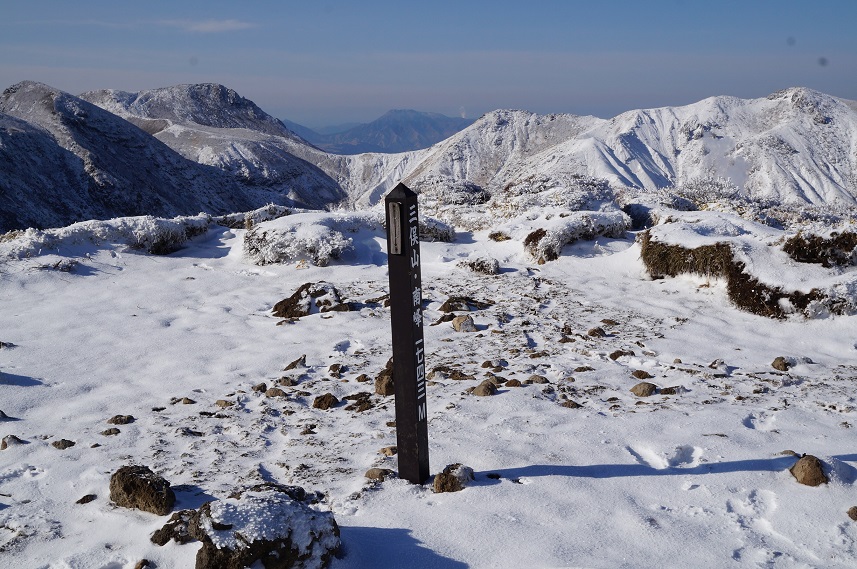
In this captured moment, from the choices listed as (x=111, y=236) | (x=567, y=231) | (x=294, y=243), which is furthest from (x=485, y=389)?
(x=111, y=236)

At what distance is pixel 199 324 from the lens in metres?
9.45

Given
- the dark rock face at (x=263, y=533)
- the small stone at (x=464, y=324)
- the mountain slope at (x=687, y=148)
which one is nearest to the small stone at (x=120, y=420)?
the dark rock face at (x=263, y=533)

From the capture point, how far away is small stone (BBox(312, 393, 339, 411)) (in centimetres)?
632

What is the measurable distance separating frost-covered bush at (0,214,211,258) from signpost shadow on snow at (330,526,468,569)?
11140 mm

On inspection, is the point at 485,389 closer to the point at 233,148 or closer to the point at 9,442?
the point at 9,442

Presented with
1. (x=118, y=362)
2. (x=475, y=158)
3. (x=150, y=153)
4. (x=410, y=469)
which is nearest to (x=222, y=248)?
→ (x=118, y=362)

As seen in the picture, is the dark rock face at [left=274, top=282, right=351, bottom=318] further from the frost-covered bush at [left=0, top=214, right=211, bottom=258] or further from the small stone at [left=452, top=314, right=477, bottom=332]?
the frost-covered bush at [left=0, top=214, right=211, bottom=258]

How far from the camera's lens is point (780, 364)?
22.8 feet

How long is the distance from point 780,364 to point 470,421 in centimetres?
376

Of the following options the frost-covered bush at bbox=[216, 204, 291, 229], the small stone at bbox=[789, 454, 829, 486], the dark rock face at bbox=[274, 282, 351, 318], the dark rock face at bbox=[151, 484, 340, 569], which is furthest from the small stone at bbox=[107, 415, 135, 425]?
the frost-covered bush at bbox=[216, 204, 291, 229]

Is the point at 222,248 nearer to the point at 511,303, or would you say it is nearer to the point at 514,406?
the point at 511,303

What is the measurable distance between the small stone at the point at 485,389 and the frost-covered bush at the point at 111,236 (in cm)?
974

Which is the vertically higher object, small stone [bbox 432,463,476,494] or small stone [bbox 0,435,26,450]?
small stone [bbox 432,463,476,494]

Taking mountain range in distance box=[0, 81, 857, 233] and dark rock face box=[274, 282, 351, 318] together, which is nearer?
dark rock face box=[274, 282, 351, 318]
